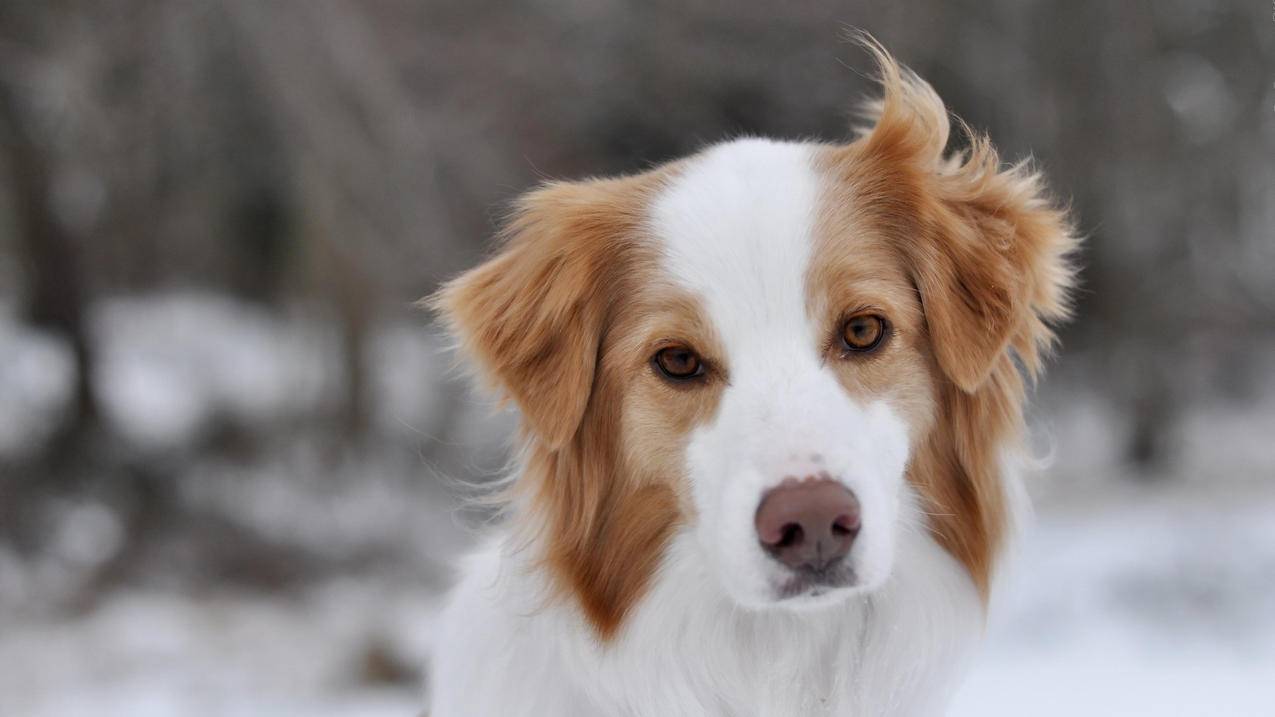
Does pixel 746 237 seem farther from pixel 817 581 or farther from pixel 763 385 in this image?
pixel 817 581

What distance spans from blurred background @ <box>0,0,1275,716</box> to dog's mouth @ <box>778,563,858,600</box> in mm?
4032

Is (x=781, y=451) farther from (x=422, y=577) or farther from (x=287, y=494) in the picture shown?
(x=287, y=494)

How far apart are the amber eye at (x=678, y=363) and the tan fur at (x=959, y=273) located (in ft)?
1.39

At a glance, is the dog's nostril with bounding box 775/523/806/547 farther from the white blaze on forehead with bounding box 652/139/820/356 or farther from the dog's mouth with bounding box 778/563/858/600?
the white blaze on forehead with bounding box 652/139/820/356

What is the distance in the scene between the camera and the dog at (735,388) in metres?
2.77

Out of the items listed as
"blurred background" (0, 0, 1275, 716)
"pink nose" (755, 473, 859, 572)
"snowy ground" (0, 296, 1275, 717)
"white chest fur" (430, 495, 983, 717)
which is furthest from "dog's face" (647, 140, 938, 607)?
"blurred background" (0, 0, 1275, 716)

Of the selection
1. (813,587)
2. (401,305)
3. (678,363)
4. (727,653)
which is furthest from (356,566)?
(813,587)

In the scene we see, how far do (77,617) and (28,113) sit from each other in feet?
11.5

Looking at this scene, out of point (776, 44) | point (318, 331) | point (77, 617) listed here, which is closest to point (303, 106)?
point (318, 331)

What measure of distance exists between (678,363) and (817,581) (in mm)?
640

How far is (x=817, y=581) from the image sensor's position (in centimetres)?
251

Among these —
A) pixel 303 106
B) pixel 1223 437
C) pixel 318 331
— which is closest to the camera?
pixel 303 106

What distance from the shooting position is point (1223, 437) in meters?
11.6

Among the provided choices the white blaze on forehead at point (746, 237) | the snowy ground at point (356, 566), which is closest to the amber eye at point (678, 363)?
the white blaze on forehead at point (746, 237)
